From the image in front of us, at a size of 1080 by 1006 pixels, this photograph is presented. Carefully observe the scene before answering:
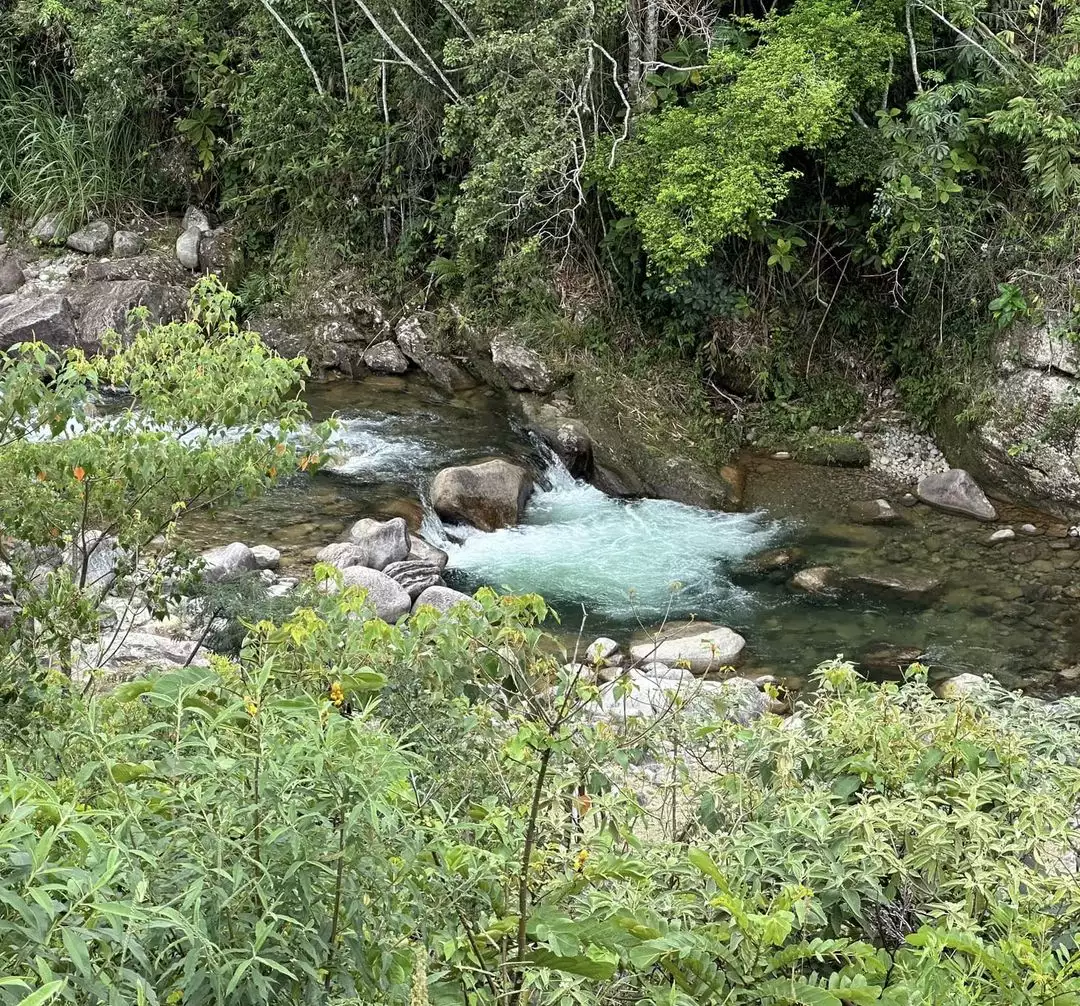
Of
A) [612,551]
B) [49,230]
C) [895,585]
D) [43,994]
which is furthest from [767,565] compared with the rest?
[49,230]

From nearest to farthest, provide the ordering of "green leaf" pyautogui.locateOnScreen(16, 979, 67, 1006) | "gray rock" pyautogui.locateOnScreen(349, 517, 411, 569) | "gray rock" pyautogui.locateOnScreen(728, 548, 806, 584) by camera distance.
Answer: "green leaf" pyautogui.locateOnScreen(16, 979, 67, 1006) → "gray rock" pyautogui.locateOnScreen(349, 517, 411, 569) → "gray rock" pyautogui.locateOnScreen(728, 548, 806, 584)

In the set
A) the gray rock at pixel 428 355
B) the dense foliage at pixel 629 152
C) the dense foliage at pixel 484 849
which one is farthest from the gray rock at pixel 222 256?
the dense foliage at pixel 484 849

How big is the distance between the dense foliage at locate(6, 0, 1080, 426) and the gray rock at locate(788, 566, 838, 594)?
9.02ft

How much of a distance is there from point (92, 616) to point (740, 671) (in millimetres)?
4742

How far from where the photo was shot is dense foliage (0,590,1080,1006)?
1.59m

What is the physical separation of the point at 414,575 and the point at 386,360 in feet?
15.1

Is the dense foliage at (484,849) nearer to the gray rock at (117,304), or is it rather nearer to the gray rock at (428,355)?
the gray rock at (428,355)

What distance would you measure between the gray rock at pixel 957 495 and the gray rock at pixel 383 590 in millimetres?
4980

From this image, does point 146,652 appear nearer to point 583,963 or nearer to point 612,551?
point 612,551

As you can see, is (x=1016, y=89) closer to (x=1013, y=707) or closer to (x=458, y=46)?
(x=458, y=46)

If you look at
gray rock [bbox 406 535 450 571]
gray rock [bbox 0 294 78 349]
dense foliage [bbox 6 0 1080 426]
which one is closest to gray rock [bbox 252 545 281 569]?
gray rock [bbox 406 535 450 571]

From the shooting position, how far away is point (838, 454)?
1070 centimetres

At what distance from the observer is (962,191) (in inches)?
386

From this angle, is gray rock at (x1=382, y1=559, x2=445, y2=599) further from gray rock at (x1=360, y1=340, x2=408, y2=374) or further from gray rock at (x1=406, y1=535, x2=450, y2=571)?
gray rock at (x1=360, y1=340, x2=408, y2=374)
